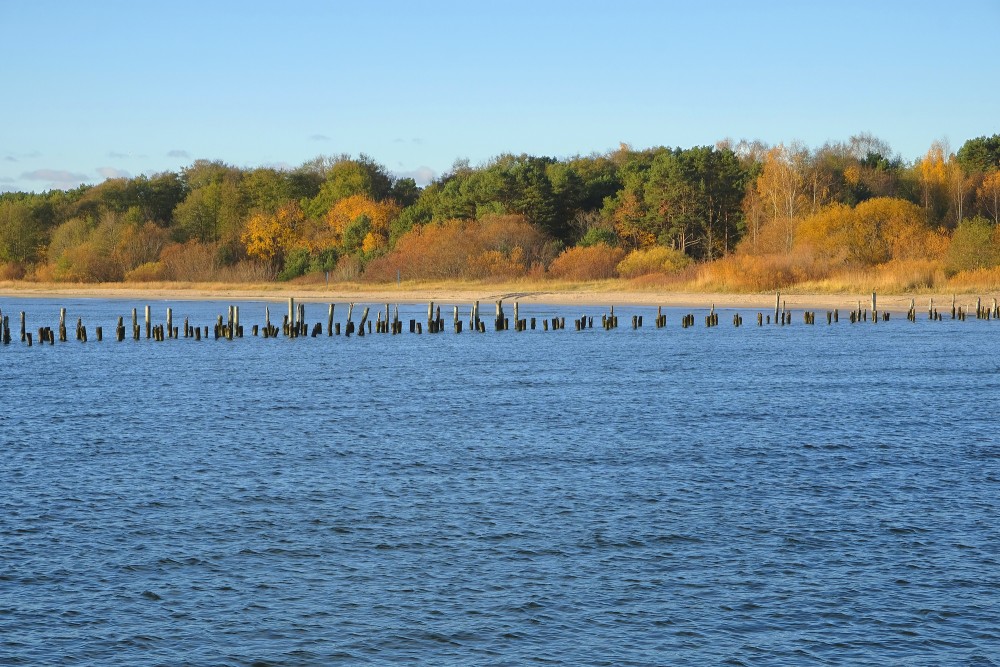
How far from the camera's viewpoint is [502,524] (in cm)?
1395

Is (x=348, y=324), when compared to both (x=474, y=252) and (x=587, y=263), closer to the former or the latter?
(x=587, y=263)

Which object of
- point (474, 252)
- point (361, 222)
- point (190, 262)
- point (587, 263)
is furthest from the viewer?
point (190, 262)

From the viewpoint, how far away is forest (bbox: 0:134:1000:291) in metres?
68.8

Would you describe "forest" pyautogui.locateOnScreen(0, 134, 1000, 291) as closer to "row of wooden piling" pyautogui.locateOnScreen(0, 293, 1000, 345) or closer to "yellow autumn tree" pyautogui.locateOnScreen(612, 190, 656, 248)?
"yellow autumn tree" pyautogui.locateOnScreen(612, 190, 656, 248)

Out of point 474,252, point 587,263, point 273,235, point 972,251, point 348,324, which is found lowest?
point 348,324

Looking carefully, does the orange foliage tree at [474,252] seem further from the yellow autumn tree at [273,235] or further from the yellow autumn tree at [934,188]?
the yellow autumn tree at [934,188]

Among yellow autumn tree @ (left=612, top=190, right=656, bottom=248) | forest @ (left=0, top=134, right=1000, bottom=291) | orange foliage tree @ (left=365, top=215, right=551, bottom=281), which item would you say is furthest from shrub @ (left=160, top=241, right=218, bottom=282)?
yellow autumn tree @ (left=612, top=190, right=656, bottom=248)

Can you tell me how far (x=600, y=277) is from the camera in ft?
250

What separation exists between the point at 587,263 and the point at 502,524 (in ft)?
209

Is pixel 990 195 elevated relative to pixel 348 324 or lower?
elevated

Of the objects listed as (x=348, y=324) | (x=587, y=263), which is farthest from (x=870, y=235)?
(x=348, y=324)

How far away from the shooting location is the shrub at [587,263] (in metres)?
76.4

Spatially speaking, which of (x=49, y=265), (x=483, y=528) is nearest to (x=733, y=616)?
(x=483, y=528)

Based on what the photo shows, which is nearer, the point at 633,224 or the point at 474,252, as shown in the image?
the point at 474,252
